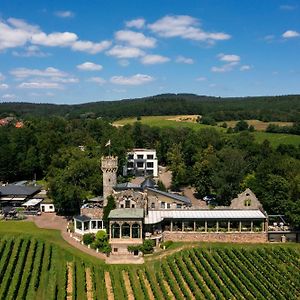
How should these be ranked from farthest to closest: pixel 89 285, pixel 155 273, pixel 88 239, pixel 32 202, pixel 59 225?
1. pixel 32 202
2. pixel 59 225
3. pixel 88 239
4. pixel 155 273
5. pixel 89 285

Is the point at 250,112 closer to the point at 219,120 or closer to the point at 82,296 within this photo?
the point at 219,120

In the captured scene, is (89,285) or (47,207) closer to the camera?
(89,285)

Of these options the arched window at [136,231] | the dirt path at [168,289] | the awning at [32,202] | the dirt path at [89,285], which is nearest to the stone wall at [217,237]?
the arched window at [136,231]

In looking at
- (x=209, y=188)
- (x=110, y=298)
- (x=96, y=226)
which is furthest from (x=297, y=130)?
(x=110, y=298)

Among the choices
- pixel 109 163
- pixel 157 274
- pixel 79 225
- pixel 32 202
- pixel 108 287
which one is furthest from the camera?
pixel 32 202

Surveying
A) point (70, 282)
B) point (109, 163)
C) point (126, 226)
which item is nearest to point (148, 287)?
Result: point (70, 282)

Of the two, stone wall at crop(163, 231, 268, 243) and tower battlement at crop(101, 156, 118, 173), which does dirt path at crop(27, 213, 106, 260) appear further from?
tower battlement at crop(101, 156, 118, 173)

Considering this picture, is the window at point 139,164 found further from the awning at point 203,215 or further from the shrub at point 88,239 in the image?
the shrub at point 88,239

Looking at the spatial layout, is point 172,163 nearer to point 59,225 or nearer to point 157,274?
point 59,225
